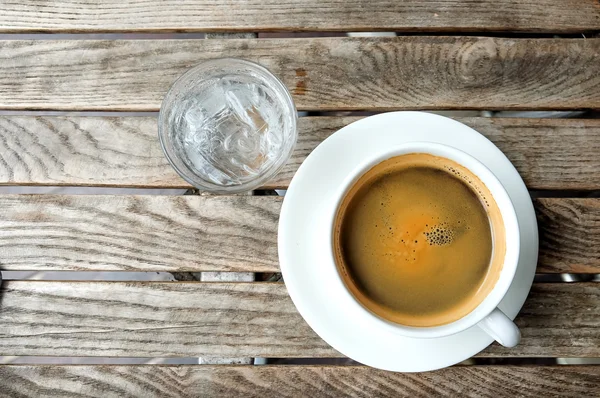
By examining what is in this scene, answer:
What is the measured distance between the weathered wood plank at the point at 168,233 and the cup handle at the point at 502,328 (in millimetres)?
238

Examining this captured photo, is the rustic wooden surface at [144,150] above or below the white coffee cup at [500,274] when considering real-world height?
above

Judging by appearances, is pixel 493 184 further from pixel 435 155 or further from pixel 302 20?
pixel 302 20

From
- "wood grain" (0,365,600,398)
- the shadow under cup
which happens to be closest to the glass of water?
the shadow under cup

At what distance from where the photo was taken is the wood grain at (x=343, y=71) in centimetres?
95

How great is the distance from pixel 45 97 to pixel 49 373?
18.5 inches

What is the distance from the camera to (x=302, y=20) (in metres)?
0.96

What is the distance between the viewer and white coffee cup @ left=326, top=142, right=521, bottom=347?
733 mm

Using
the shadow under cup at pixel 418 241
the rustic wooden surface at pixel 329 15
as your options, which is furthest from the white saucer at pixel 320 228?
the rustic wooden surface at pixel 329 15

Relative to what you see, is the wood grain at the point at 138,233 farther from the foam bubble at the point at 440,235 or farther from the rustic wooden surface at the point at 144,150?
the foam bubble at the point at 440,235

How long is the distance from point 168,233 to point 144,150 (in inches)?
5.8

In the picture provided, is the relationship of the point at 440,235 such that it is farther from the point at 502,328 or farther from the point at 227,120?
the point at 227,120

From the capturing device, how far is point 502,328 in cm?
73

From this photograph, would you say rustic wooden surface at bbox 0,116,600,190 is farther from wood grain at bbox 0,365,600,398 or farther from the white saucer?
wood grain at bbox 0,365,600,398

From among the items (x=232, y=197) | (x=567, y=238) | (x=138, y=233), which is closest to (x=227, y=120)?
(x=232, y=197)
